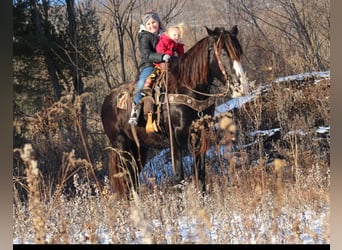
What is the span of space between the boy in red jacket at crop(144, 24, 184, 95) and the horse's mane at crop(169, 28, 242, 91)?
4.5 inches

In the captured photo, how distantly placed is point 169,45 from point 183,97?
1.96ft

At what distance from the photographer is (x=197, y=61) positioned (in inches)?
267

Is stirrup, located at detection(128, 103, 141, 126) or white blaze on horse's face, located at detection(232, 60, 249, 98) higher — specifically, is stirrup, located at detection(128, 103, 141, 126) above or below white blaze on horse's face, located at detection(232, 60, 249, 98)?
below

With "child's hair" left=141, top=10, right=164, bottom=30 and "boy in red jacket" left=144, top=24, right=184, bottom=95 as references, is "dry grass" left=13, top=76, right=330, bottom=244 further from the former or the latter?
"child's hair" left=141, top=10, right=164, bottom=30

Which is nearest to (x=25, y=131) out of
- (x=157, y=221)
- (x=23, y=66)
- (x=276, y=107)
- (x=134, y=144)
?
(x=23, y=66)

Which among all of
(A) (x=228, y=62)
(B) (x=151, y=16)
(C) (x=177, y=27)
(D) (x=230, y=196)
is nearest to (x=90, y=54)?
(B) (x=151, y=16)

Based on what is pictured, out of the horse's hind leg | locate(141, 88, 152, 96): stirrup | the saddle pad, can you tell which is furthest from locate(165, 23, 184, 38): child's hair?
the horse's hind leg

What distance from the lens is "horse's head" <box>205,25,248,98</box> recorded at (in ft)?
22.0

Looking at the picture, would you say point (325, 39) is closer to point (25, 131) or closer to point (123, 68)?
point (123, 68)

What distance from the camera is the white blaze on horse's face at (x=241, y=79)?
6.67m

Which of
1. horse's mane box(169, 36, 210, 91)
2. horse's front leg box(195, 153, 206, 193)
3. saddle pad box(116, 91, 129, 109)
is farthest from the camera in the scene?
saddle pad box(116, 91, 129, 109)

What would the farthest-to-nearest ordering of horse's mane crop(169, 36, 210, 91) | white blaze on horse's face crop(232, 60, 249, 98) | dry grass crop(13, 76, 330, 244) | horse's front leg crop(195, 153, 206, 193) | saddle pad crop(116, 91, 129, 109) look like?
saddle pad crop(116, 91, 129, 109) → horse's front leg crop(195, 153, 206, 193) → horse's mane crop(169, 36, 210, 91) → white blaze on horse's face crop(232, 60, 249, 98) → dry grass crop(13, 76, 330, 244)

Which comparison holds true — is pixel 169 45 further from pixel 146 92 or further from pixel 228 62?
pixel 228 62

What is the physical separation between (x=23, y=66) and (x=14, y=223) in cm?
175
